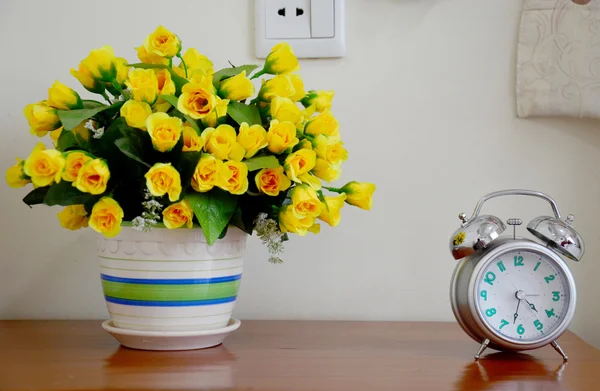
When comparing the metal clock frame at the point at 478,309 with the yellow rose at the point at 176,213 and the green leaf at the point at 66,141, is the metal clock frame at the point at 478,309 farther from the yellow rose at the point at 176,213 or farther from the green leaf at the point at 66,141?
the green leaf at the point at 66,141

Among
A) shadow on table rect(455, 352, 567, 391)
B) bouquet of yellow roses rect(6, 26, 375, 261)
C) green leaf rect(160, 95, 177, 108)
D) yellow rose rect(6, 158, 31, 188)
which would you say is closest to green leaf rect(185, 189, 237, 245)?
bouquet of yellow roses rect(6, 26, 375, 261)

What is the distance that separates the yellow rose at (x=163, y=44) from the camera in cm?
85

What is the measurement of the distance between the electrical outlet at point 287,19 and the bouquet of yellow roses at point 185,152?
10.1 inches

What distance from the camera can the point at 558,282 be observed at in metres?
0.88

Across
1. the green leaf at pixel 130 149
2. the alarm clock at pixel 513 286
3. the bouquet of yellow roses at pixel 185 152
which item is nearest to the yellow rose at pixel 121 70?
the bouquet of yellow roses at pixel 185 152

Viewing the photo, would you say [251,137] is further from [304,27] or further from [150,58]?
[304,27]

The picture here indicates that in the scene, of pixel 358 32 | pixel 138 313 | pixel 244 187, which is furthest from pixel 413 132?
pixel 138 313

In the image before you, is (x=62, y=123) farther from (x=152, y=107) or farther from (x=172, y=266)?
(x=172, y=266)

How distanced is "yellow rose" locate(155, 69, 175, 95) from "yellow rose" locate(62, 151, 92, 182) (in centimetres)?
13

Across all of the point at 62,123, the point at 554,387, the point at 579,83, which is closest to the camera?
the point at 554,387

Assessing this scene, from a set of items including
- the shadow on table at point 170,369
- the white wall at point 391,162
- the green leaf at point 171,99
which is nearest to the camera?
the shadow on table at point 170,369

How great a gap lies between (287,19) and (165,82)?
35 centimetres

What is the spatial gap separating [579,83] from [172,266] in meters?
0.69

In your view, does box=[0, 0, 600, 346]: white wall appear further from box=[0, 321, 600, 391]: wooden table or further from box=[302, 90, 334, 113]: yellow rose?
box=[302, 90, 334, 113]: yellow rose
